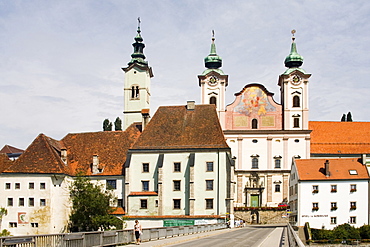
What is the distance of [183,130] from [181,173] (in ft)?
17.9

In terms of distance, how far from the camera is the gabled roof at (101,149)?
205 ft

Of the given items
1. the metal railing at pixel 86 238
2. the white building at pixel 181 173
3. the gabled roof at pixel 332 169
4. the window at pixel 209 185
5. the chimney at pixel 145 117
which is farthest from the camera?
the chimney at pixel 145 117

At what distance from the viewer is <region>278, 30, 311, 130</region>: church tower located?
81125 mm

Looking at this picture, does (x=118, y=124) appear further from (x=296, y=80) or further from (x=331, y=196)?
(x=331, y=196)

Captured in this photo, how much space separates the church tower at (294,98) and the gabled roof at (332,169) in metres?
12.2

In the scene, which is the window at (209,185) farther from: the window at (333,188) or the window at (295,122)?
the window at (295,122)

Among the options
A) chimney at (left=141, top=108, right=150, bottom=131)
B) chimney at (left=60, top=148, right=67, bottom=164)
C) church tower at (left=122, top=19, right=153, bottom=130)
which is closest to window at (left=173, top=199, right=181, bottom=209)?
chimney at (left=141, top=108, right=150, bottom=131)

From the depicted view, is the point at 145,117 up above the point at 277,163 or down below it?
above

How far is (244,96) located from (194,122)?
21.7 metres

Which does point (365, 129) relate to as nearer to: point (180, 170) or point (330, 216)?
point (330, 216)

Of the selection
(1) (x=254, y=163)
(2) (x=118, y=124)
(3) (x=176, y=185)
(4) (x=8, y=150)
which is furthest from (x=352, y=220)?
(4) (x=8, y=150)

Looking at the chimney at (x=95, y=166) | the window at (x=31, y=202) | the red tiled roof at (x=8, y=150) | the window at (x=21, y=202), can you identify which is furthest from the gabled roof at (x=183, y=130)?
the red tiled roof at (x=8, y=150)

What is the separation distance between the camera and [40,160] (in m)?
58.4

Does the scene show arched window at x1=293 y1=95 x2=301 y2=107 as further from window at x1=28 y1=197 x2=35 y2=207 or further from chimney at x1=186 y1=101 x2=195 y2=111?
window at x1=28 y1=197 x2=35 y2=207
